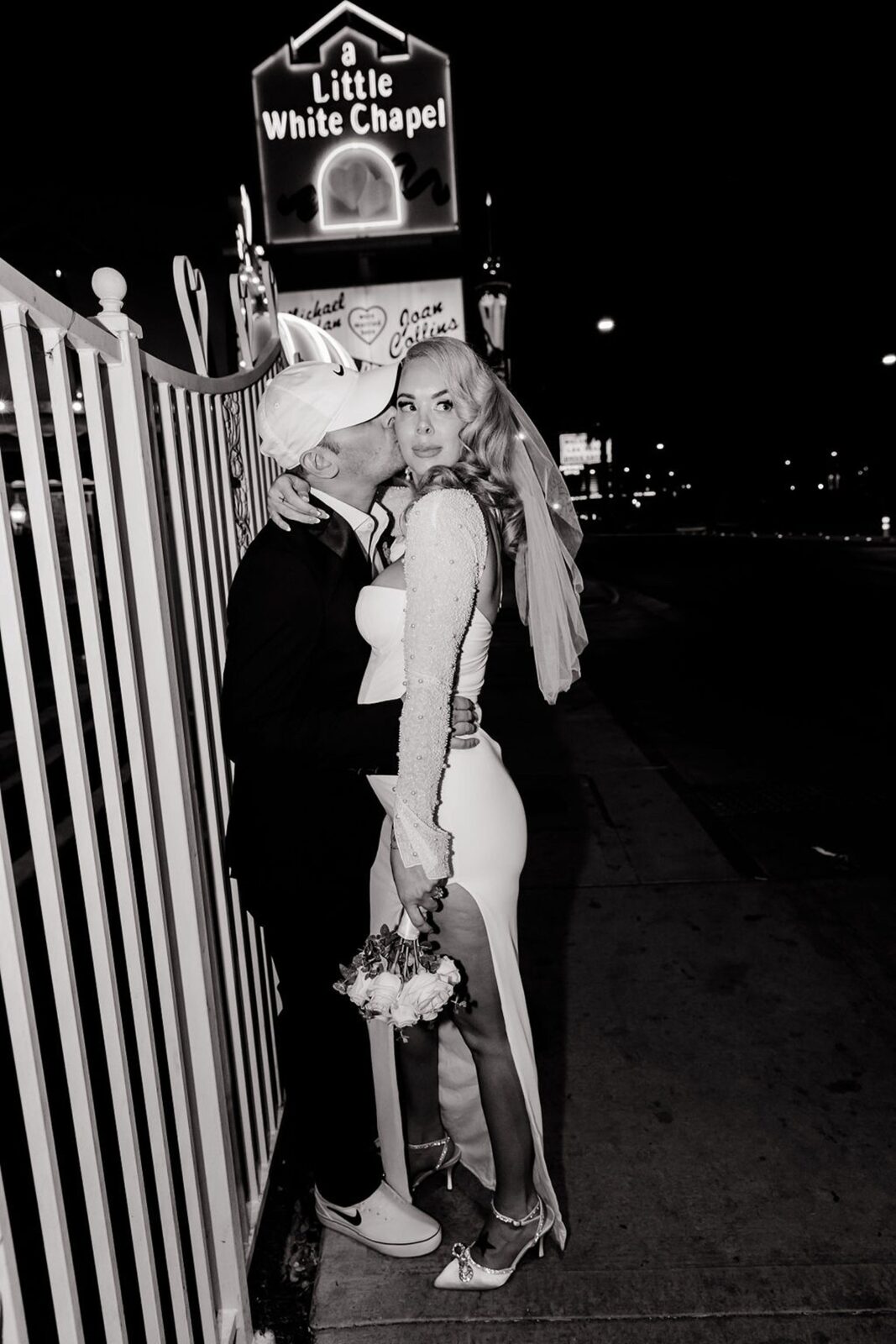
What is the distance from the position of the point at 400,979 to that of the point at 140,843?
632 millimetres

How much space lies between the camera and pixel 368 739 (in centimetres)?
207

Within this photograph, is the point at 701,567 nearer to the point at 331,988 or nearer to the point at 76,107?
the point at 76,107

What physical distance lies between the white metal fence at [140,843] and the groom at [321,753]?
0.15 m

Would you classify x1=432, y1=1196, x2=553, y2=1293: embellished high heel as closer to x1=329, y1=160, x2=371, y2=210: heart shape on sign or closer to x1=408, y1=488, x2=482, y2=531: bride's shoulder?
x1=408, y1=488, x2=482, y2=531: bride's shoulder

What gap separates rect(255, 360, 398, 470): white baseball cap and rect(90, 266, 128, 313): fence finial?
52 cm

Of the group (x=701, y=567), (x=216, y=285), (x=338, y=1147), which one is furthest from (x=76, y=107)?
(x=701, y=567)

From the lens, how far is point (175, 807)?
1.89 meters

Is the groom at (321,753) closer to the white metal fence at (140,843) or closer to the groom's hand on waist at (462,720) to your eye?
the groom's hand on waist at (462,720)

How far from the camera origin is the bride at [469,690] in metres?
1.91

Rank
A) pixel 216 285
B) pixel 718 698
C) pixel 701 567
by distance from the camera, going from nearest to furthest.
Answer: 1. pixel 216 285
2. pixel 718 698
3. pixel 701 567

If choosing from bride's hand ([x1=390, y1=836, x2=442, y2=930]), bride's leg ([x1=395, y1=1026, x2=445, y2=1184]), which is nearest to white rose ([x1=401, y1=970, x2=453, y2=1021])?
bride's hand ([x1=390, y1=836, x2=442, y2=930])

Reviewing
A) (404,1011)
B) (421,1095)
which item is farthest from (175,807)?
(421,1095)

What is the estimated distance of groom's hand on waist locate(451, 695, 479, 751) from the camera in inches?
82.7

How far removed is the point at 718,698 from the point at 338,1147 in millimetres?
7400
